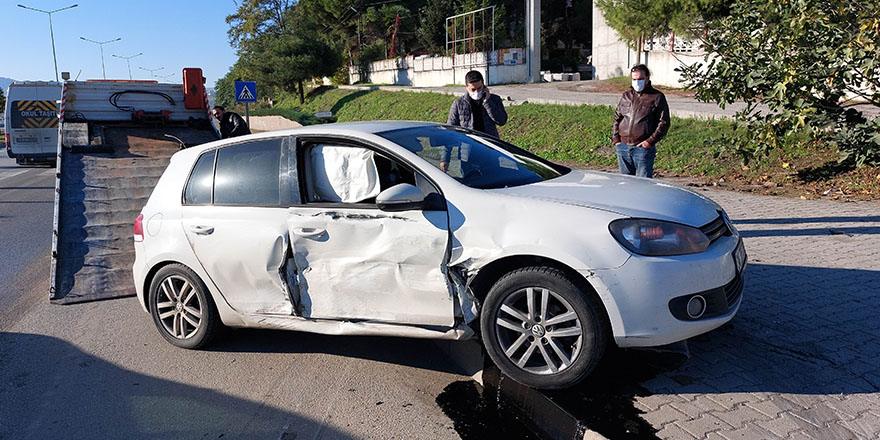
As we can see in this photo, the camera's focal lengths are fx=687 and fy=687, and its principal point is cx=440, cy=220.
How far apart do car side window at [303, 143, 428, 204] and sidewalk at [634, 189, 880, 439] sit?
2.01m

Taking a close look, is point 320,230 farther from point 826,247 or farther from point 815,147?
point 815,147

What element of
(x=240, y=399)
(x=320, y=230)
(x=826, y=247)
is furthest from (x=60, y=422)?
(x=826, y=247)

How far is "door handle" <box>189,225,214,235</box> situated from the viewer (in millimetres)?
4926

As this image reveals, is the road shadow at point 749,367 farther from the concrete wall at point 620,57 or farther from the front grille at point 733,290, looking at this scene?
the concrete wall at point 620,57

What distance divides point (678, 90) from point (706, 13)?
9.28 ft

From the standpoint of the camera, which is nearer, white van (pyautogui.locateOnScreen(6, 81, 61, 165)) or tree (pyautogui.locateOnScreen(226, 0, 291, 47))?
white van (pyautogui.locateOnScreen(6, 81, 61, 165))

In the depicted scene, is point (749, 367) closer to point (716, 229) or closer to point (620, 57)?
point (716, 229)

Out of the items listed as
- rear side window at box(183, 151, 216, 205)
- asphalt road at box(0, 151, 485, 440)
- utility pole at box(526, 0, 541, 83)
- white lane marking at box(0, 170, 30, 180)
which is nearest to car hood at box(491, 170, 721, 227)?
asphalt road at box(0, 151, 485, 440)

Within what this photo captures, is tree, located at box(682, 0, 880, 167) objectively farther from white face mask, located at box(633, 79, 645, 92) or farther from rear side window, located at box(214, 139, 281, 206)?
rear side window, located at box(214, 139, 281, 206)

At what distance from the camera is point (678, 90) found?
25.3 metres

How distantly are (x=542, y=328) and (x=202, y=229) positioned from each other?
2585mm

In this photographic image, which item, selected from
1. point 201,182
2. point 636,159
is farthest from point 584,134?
point 201,182

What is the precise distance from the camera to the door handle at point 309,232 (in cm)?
449

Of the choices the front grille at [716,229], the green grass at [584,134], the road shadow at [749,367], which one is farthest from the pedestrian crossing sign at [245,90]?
the front grille at [716,229]
